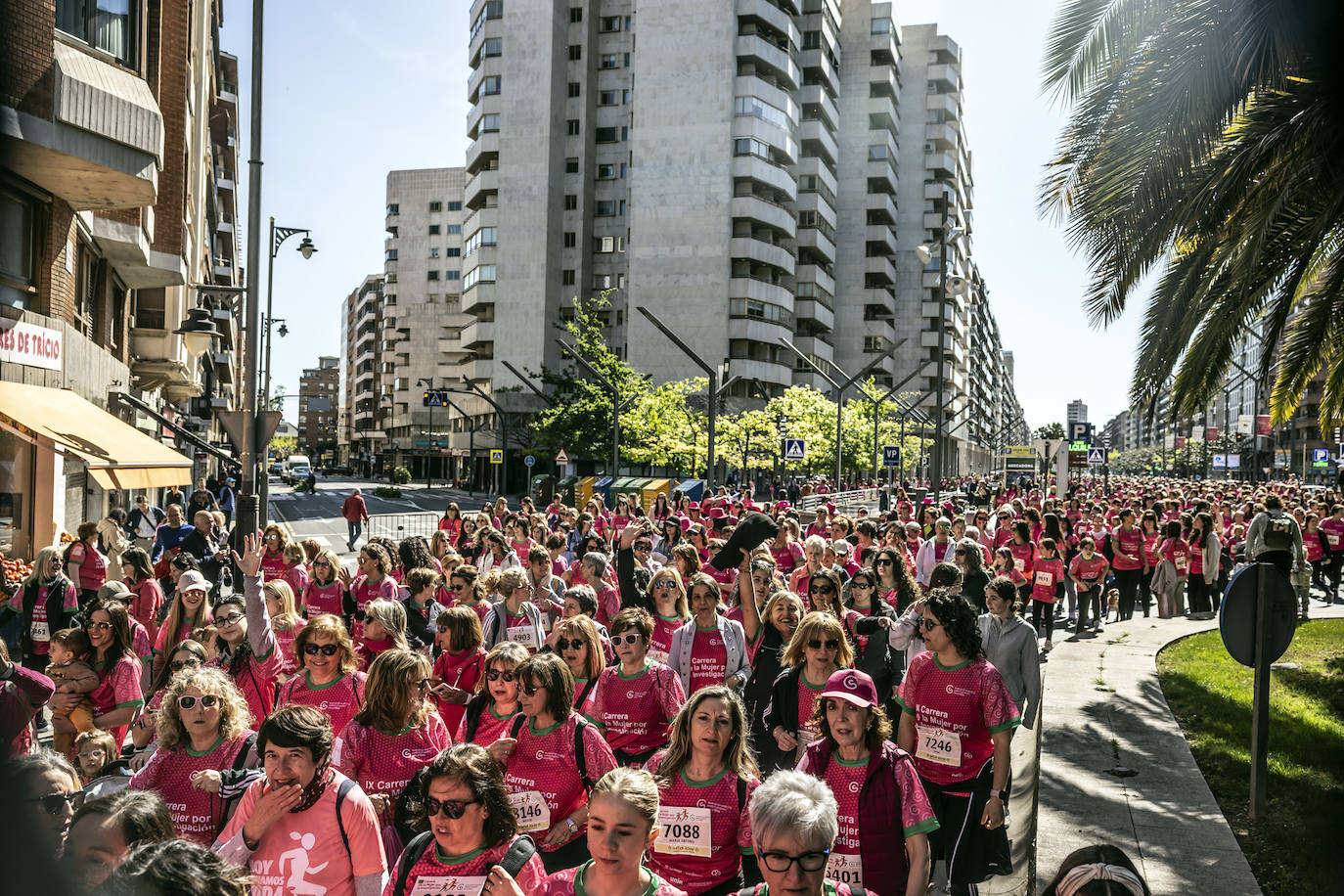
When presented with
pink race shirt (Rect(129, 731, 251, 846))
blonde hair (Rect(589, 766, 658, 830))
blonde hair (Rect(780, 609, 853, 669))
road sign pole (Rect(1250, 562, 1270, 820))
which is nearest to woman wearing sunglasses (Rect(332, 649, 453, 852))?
pink race shirt (Rect(129, 731, 251, 846))

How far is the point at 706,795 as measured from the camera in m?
4.34

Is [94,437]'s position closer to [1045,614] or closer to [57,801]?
[57,801]

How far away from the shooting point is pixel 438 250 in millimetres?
108000

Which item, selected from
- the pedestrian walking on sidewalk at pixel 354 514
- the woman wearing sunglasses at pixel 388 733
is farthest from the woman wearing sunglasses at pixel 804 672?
the pedestrian walking on sidewalk at pixel 354 514

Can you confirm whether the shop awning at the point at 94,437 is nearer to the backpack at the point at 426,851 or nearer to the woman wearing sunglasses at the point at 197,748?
the woman wearing sunglasses at the point at 197,748

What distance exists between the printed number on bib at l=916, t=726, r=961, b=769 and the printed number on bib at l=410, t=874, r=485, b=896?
110 inches

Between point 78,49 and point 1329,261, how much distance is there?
1512cm

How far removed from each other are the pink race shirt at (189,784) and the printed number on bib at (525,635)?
349 cm

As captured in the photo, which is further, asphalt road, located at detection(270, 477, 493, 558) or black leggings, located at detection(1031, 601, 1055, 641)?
asphalt road, located at detection(270, 477, 493, 558)

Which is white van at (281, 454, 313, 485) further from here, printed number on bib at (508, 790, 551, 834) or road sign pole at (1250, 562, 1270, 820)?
printed number on bib at (508, 790, 551, 834)

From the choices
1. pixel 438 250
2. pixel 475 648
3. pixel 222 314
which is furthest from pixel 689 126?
pixel 475 648

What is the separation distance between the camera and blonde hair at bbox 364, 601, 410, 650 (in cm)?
670

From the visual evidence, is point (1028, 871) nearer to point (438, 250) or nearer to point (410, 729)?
point (410, 729)

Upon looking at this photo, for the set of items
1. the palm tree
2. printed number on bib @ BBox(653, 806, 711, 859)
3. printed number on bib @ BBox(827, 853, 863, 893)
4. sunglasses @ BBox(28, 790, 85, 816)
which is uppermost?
the palm tree
